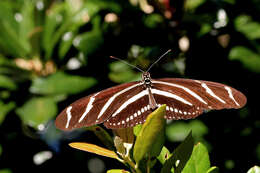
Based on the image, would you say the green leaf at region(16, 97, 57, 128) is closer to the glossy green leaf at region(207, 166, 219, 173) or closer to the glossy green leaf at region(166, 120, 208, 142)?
the glossy green leaf at region(166, 120, 208, 142)

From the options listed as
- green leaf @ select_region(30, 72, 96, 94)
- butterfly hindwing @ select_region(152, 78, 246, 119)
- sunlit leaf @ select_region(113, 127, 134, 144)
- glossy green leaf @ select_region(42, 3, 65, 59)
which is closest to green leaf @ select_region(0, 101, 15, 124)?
green leaf @ select_region(30, 72, 96, 94)

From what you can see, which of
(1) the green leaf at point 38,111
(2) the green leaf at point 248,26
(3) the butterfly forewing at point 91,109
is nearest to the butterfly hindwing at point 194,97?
(3) the butterfly forewing at point 91,109

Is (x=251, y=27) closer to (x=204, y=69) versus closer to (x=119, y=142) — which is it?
(x=204, y=69)

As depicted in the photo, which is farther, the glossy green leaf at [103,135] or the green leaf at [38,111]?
Result: the green leaf at [38,111]

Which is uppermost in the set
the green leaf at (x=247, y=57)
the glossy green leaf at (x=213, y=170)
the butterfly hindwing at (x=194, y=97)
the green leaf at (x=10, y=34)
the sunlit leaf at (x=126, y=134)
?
the green leaf at (x=10, y=34)

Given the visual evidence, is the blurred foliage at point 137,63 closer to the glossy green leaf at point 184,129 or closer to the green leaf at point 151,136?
the glossy green leaf at point 184,129

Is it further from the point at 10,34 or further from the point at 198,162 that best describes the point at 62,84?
the point at 198,162

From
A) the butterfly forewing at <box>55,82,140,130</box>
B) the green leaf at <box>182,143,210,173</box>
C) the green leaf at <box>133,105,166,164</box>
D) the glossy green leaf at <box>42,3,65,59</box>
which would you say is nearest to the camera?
the green leaf at <box>133,105,166,164</box>
